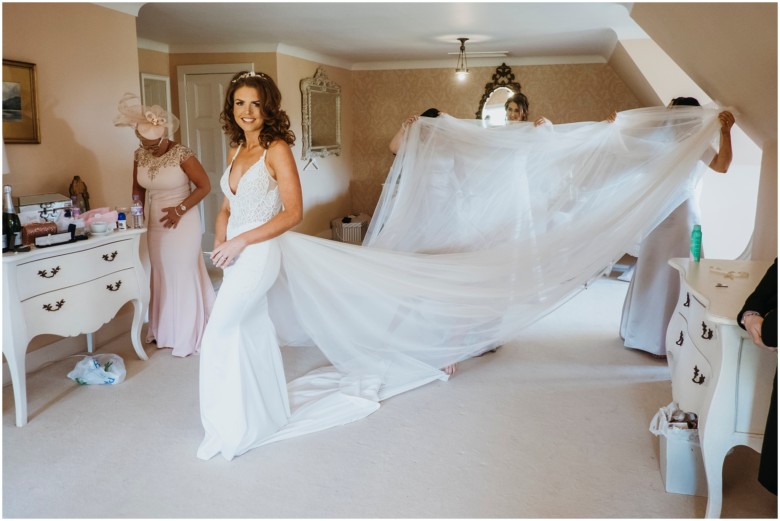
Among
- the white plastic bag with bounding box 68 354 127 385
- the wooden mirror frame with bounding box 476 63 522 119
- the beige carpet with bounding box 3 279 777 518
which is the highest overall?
the wooden mirror frame with bounding box 476 63 522 119

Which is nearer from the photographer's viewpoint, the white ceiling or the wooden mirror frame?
the white ceiling

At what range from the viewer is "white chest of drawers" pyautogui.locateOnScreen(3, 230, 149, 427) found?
2.90 metres

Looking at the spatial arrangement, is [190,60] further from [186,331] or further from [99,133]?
[186,331]

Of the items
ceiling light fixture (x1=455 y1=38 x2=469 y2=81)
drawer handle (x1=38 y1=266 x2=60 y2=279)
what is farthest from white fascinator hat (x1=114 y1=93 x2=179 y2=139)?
ceiling light fixture (x1=455 y1=38 x2=469 y2=81)

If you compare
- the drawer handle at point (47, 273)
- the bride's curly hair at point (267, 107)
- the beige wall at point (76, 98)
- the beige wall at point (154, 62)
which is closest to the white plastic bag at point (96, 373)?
the beige wall at point (76, 98)

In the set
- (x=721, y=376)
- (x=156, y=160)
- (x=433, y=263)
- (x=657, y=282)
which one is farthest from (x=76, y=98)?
(x=721, y=376)

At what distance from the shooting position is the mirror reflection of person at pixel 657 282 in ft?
12.4

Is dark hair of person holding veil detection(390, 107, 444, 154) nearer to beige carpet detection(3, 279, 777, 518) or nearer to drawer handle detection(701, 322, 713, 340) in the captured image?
beige carpet detection(3, 279, 777, 518)

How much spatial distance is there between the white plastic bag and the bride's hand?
130 centimetres

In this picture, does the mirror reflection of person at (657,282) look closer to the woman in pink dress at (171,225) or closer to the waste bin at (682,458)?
the waste bin at (682,458)

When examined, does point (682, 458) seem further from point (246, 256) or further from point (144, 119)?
point (144, 119)

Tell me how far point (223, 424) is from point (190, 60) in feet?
15.9

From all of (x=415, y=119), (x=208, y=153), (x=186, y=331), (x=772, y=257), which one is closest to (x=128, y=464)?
(x=186, y=331)

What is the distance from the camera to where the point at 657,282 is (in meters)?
3.91
